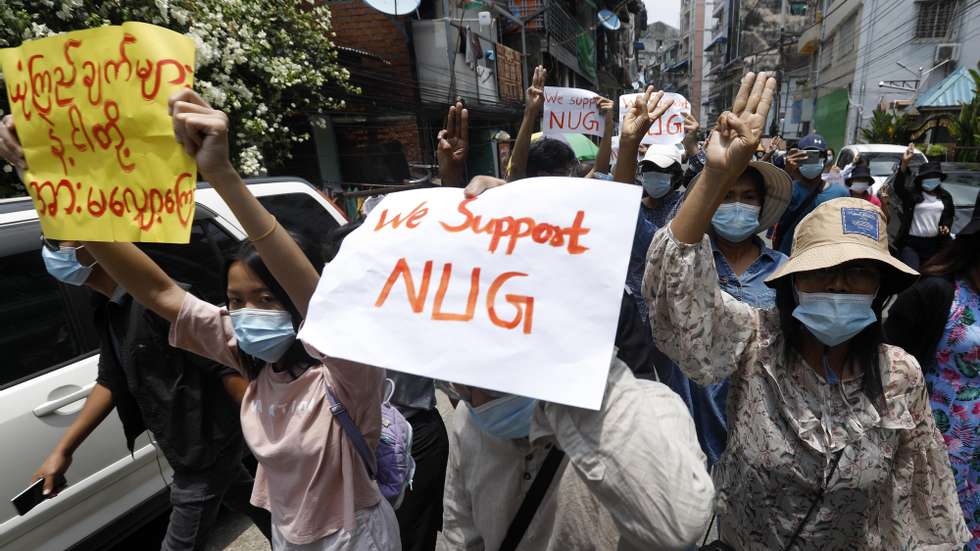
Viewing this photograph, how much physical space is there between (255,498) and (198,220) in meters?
1.68

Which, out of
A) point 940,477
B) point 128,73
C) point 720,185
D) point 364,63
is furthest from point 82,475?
point 364,63

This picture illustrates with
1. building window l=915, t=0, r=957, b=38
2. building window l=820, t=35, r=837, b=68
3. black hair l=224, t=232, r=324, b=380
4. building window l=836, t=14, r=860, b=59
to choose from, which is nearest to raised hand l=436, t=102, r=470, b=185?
Answer: black hair l=224, t=232, r=324, b=380

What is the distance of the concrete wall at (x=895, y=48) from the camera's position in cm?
2206

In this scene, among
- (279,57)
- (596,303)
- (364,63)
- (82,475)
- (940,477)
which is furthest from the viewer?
(364,63)

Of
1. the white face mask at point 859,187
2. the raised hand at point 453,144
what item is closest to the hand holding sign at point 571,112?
the raised hand at point 453,144

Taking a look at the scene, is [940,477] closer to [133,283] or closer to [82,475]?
[133,283]

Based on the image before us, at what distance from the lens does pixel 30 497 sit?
1892 millimetres

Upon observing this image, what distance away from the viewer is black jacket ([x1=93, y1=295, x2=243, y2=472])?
1.94 metres

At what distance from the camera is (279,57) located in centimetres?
551

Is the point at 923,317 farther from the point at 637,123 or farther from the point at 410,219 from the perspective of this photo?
the point at 410,219

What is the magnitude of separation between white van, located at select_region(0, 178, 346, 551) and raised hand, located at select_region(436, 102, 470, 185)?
105 centimetres

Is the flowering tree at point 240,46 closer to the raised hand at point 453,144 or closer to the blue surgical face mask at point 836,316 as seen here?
the raised hand at point 453,144

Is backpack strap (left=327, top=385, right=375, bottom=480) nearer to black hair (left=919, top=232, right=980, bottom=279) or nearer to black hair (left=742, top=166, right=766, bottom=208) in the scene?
black hair (left=742, top=166, right=766, bottom=208)

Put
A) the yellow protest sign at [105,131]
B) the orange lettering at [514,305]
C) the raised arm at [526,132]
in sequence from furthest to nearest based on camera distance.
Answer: the raised arm at [526,132]
the yellow protest sign at [105,131]
the orange lettering at [514,305]
